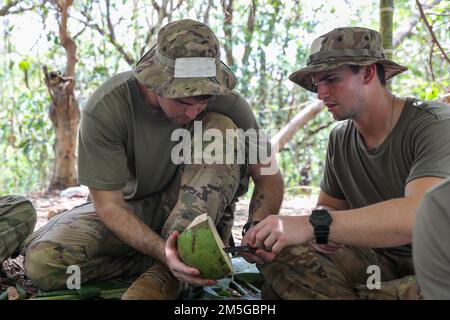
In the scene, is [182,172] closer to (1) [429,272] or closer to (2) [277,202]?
(2) [277,202]

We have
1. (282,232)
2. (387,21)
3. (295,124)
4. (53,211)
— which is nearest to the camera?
(282,232)

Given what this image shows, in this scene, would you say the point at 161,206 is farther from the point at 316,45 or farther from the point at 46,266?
the point at 316,45

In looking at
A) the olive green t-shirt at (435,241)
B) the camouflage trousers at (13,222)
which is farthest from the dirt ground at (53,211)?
the olive green t-shirt at (435,241)

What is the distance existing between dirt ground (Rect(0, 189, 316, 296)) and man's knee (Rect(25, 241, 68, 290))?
223mm

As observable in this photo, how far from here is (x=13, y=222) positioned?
3.10m

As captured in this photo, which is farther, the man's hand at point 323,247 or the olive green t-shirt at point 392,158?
the man's hand at point 323,247

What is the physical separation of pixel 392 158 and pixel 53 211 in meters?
3.43

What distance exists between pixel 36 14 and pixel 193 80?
5814 millimetres

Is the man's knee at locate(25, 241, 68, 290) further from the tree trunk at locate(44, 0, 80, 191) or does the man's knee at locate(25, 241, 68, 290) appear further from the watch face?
the tree trunk at locate(44, 0, 80, 191)

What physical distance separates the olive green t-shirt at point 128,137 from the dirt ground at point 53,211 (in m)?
0.78

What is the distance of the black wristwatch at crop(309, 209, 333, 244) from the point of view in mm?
2295

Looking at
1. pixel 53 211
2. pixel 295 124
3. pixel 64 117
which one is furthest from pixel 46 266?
pixel 295 124

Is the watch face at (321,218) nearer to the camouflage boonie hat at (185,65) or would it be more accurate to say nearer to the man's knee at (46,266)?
the camouflage boonie hat at (185,65)

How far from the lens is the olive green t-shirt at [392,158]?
2369 millimetres
